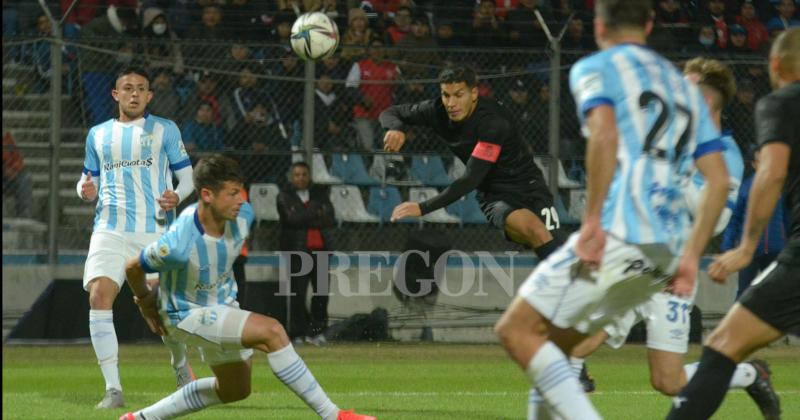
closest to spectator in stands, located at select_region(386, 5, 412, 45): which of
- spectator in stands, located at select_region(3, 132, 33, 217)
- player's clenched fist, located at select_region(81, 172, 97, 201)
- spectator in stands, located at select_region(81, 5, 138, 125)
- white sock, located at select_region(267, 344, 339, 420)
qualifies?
spectator in stands, located at select_region(81, 5, 138, 125)

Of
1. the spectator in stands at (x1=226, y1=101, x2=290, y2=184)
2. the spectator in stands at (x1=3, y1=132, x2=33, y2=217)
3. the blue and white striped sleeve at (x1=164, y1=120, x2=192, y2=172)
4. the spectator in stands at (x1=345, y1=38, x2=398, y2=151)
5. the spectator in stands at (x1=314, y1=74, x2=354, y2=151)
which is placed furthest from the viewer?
the spectator in stands at (x1=345, y1=38, x2=398, y2=151)

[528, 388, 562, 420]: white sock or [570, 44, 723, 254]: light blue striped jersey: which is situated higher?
[570, 44, 723, 254]: light blue striped jersey

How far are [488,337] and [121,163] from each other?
544cm

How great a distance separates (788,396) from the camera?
8.27 metres

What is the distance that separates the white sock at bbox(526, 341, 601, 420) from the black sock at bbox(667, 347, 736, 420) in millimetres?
663

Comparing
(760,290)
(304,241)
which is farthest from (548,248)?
(304,241)

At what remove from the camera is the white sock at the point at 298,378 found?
5596 millimetres

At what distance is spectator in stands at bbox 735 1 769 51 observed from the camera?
48.4 ft

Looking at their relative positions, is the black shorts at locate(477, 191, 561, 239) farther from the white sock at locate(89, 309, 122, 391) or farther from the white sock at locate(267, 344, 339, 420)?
the white sock at locate(267, 344, 339, 420)

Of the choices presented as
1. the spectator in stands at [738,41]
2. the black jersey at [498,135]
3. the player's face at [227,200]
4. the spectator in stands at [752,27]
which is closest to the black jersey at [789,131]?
the player's face at [227,200]

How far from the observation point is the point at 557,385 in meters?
4.17

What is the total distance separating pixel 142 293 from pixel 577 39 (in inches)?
341

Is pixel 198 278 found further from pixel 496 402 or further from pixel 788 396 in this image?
pixel 788 396

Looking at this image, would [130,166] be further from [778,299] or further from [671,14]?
[671,14]
